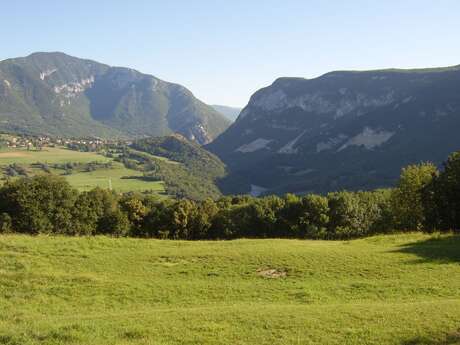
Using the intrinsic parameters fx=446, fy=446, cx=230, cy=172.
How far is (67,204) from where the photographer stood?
75.8 metres

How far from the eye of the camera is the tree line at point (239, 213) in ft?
217

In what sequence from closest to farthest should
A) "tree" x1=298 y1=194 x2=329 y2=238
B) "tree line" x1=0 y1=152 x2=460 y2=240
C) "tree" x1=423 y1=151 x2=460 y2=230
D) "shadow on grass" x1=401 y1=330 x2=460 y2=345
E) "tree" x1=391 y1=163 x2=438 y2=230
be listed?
"shadow on grass" x1=401 y1=330 x2=460 y2=345, "tree" x1=423 y1=151 x2=460 y2=230, "tree line" x1=0 y1=152 x2=460 y2=240, "tree" x1=391 y1=163 x2=438 y2=230, "tree" x1=298 y1=194 x2=329 y2=238

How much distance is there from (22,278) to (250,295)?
40.9ft

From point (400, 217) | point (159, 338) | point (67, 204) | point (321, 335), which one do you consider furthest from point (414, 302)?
point (67, 204)

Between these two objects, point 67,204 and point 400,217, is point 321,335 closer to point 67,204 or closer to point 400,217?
point 400,217

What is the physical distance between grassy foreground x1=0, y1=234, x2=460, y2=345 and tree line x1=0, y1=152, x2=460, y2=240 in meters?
32.9

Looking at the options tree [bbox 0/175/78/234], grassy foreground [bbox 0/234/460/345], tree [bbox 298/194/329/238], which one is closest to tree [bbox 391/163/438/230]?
tree [bbox 298/194/329/238]

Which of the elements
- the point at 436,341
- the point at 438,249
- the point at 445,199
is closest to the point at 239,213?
the point at 445,199

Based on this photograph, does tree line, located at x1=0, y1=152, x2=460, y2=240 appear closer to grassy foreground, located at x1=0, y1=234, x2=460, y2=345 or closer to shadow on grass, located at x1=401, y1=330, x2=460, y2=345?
grassy foreground, located at x1=0, y1=234, x2=460, y2=345

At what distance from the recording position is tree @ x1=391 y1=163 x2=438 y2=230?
67756 millimetres

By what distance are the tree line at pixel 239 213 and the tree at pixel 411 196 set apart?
0.46 ft

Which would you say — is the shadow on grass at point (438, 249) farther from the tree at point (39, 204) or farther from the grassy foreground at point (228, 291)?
the tree at point (39, 204)

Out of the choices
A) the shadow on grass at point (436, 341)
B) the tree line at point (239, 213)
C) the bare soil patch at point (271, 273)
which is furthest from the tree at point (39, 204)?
the shadow on grass at point (436, 341)

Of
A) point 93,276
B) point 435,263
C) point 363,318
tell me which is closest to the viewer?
point 363,318
